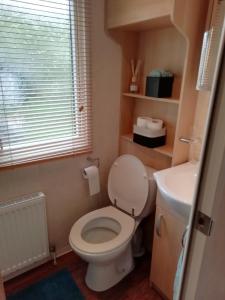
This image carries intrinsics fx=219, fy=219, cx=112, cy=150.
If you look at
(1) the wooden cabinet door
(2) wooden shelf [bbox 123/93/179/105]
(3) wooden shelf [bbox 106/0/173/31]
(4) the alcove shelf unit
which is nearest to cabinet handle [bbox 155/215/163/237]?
(1) the wooden cabinet door

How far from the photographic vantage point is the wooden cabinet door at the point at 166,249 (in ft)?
4.19

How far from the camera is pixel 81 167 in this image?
5.72ft

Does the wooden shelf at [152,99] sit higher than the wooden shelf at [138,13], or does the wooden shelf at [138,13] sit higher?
the wooden shelf at [138,13]

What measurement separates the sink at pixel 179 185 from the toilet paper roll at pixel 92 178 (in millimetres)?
586

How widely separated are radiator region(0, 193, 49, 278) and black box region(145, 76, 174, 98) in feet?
3.41

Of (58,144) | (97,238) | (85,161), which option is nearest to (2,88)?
(58,144)

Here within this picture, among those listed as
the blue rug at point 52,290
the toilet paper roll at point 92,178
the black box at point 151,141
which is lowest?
the blue rug at point 52,290

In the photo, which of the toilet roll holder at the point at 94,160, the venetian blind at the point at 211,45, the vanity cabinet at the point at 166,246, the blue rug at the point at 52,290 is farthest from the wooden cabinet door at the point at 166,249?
the venetian blind at the point at 211,45

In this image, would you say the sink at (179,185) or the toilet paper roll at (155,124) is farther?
the toilet paper roll at (155,124)

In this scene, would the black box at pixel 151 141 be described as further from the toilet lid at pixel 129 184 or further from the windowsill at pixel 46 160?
the windowsill at pixel 46 160

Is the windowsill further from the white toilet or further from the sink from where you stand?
the sink

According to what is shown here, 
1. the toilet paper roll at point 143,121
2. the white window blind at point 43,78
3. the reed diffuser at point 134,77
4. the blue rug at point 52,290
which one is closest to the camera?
the white window blind at point 43,78

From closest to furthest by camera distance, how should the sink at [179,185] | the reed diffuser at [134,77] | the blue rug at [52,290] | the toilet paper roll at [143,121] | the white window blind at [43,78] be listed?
the sink at [179,185] < the white window blind at [43,78] < the blue rug at [52,290] < the toilet paper roll at [143,121] < the reed diffuser at [134,77]

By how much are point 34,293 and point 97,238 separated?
1.80 ft
